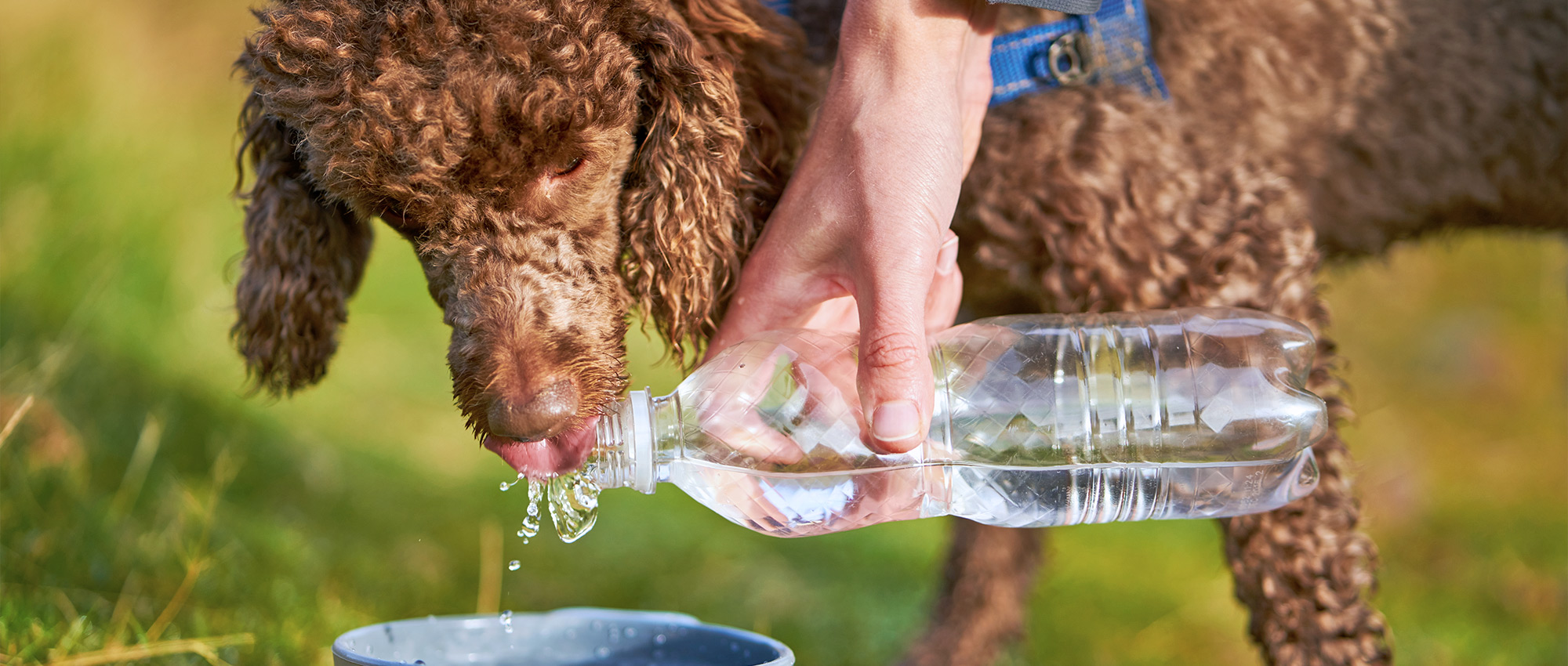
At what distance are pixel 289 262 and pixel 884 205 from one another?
113 cm

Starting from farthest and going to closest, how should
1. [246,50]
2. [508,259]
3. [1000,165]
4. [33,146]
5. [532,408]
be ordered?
1. [33,146]
2. [1000,165]
3. [246,50]
4. [508,259]
5. [532,408]

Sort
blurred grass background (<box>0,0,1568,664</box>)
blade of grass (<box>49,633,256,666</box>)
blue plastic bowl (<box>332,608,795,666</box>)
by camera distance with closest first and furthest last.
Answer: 1. blue plastic bowl (<box>332,608,795,666</box>)
2. blade of grass (<box>49,633,256,666</box>)
3. blurred grass background (<box>0,0,1568,664</box>)

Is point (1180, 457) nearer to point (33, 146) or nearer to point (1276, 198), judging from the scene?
point (1276, 198)

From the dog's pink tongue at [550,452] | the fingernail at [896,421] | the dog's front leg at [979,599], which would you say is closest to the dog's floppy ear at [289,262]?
the dog's pink tongue at [550,452]

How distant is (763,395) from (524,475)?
377 mm

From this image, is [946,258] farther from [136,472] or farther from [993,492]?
[136,472]

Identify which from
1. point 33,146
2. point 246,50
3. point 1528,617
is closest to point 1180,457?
point 246,50

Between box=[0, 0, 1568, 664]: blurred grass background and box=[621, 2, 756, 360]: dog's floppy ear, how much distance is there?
0.19 metres

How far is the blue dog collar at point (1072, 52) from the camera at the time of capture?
2047mm

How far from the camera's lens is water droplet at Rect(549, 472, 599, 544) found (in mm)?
1684

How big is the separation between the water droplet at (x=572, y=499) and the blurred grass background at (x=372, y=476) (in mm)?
325

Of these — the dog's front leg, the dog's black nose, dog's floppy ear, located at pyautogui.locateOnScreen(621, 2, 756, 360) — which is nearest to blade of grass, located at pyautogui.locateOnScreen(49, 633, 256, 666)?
the dog's black nose

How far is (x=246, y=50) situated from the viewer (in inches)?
75.3

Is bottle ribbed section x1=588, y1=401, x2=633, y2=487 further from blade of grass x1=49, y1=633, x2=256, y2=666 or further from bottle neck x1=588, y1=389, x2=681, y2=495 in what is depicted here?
blade of grass x1=49, y1=633, x2=256, y2=666
